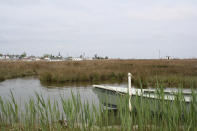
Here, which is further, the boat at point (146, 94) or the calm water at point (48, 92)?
the calm water at point (48, 92)

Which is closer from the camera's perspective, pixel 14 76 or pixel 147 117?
pixel 147 117

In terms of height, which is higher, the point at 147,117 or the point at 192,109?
the point at 192,109

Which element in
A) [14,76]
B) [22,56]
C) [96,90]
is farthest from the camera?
[22,56]

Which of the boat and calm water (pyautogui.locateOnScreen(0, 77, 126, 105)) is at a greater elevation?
the boat

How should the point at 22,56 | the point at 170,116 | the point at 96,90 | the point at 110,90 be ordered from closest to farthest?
the point at 170,116
the point at 110,90
the point at 96,90
the point at 22,56

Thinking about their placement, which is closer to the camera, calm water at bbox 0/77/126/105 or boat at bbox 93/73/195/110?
boat at bbox 93/73/195/110

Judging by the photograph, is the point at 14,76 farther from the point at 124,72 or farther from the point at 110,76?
the point at 124,72

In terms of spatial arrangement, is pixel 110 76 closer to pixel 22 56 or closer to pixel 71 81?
pixel 71 81

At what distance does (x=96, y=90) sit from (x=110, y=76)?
28.3 feet

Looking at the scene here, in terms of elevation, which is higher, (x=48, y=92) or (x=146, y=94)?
(x=146, y=94)

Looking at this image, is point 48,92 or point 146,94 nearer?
point 146,94

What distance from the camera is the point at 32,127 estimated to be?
301 centimetres

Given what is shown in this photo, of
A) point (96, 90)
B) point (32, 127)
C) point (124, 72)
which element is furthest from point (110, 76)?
point (32, 127)

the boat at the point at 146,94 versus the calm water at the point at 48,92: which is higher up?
the boat at the point at 146,94
